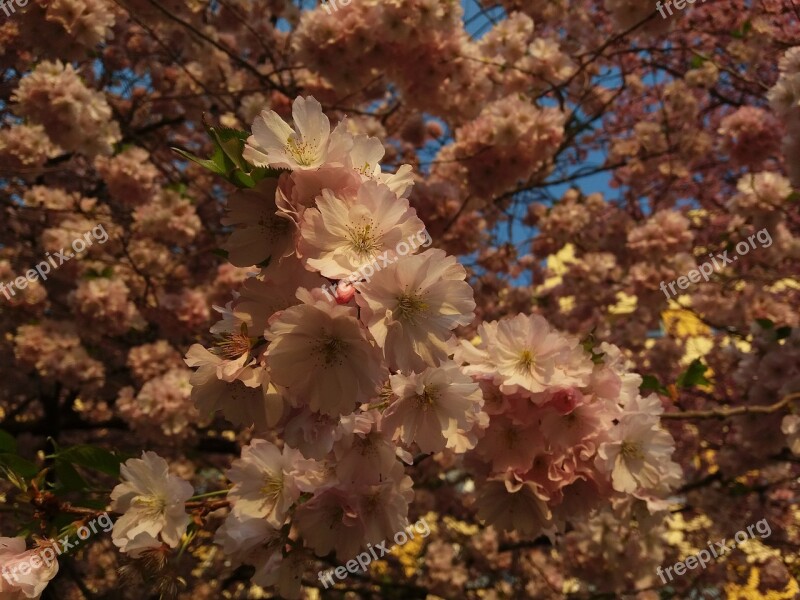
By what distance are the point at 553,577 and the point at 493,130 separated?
3.94m

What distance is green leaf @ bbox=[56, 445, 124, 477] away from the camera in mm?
1359

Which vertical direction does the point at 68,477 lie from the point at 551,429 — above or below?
above

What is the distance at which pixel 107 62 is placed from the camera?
478 centimetres

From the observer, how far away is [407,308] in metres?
1.04

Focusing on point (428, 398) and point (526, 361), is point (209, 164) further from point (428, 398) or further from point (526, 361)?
point (526, 361)

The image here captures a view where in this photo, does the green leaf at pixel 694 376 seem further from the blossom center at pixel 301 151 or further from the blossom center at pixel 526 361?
the blossom center at pixel 301 151

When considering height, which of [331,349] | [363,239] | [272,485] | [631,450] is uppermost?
[363,239]

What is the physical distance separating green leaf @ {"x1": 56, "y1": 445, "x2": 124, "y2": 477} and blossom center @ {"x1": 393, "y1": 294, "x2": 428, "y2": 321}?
2.89ft

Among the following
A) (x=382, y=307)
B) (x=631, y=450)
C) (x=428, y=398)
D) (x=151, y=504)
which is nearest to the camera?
(x=382, y=307)

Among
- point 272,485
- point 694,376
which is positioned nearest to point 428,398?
point 272,485

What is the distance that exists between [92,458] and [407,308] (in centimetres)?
93

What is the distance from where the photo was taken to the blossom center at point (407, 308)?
40.8 inches

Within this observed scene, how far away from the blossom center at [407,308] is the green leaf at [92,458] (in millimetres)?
881

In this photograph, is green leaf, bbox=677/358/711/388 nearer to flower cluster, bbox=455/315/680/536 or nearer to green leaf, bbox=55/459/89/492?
flower cluster, bbox=455/315/680/536
